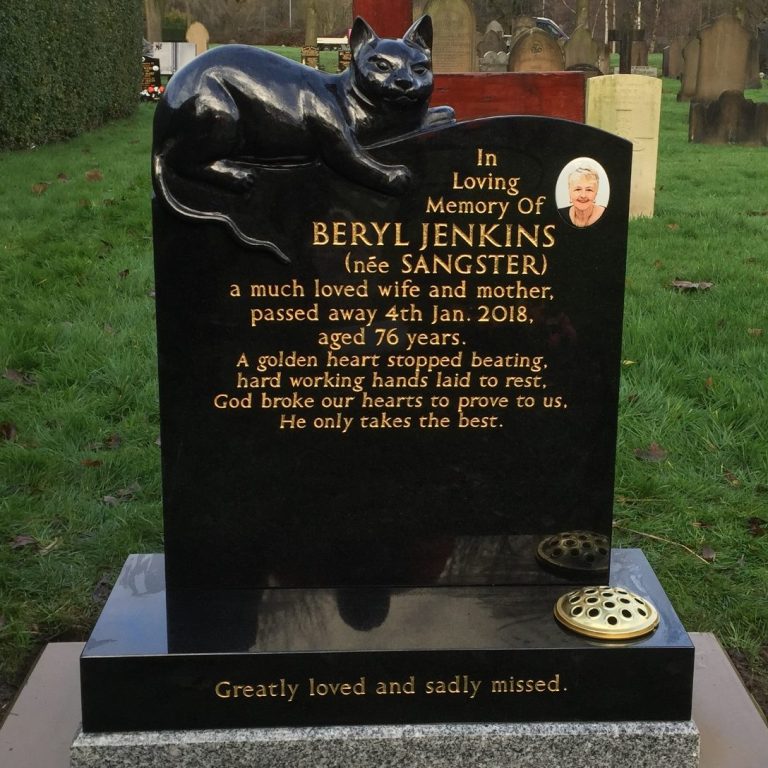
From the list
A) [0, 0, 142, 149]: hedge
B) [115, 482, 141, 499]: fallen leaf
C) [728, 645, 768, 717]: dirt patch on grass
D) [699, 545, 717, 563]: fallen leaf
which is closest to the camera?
[728, 645, 768, 717]: dirt patch on grass

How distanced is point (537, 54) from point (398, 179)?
422 inches

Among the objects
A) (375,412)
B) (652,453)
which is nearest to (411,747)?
(375,412)

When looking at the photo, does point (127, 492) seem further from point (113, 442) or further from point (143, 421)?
point (143, 421)

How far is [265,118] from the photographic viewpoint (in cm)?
263

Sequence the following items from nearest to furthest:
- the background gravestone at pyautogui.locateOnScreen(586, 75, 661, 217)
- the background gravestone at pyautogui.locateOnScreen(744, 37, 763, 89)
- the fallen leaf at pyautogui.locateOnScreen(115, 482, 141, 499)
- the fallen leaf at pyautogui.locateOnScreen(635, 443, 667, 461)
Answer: the fallen leaf at pyautogui.locateOnScreen(115, 482, 141, 499) < the fallen leaf at pyautogui.locateOnScreen(635, 443, 667, 461) < the background gravestone at pyautogui.locateOnScreen(586, 75, 661, 217) < the background gravestone at pyautogui.locateOnScreen(744, 37, 763, 89)

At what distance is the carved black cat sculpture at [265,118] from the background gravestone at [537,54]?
1033 centimetres

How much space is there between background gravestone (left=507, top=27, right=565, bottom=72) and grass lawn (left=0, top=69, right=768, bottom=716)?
494 cm

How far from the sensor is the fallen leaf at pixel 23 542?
3.77m

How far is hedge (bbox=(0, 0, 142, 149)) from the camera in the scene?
11602mm

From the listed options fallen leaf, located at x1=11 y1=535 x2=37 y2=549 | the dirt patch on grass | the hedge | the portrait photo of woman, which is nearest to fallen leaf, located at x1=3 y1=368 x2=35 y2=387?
fallen leaf, located at x1=11 y1=535 x2=37 y2=549

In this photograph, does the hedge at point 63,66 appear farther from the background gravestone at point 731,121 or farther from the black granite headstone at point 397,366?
the black granite headstone at point 397,366

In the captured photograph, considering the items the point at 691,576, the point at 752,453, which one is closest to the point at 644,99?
the point at 752,453

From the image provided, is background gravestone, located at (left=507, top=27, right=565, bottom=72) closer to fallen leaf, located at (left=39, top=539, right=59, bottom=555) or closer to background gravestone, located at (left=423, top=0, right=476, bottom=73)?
background gravestone, located at (left=423, top=0, right=476, bottom=73)

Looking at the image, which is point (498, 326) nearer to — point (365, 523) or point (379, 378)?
point (379, 378)
